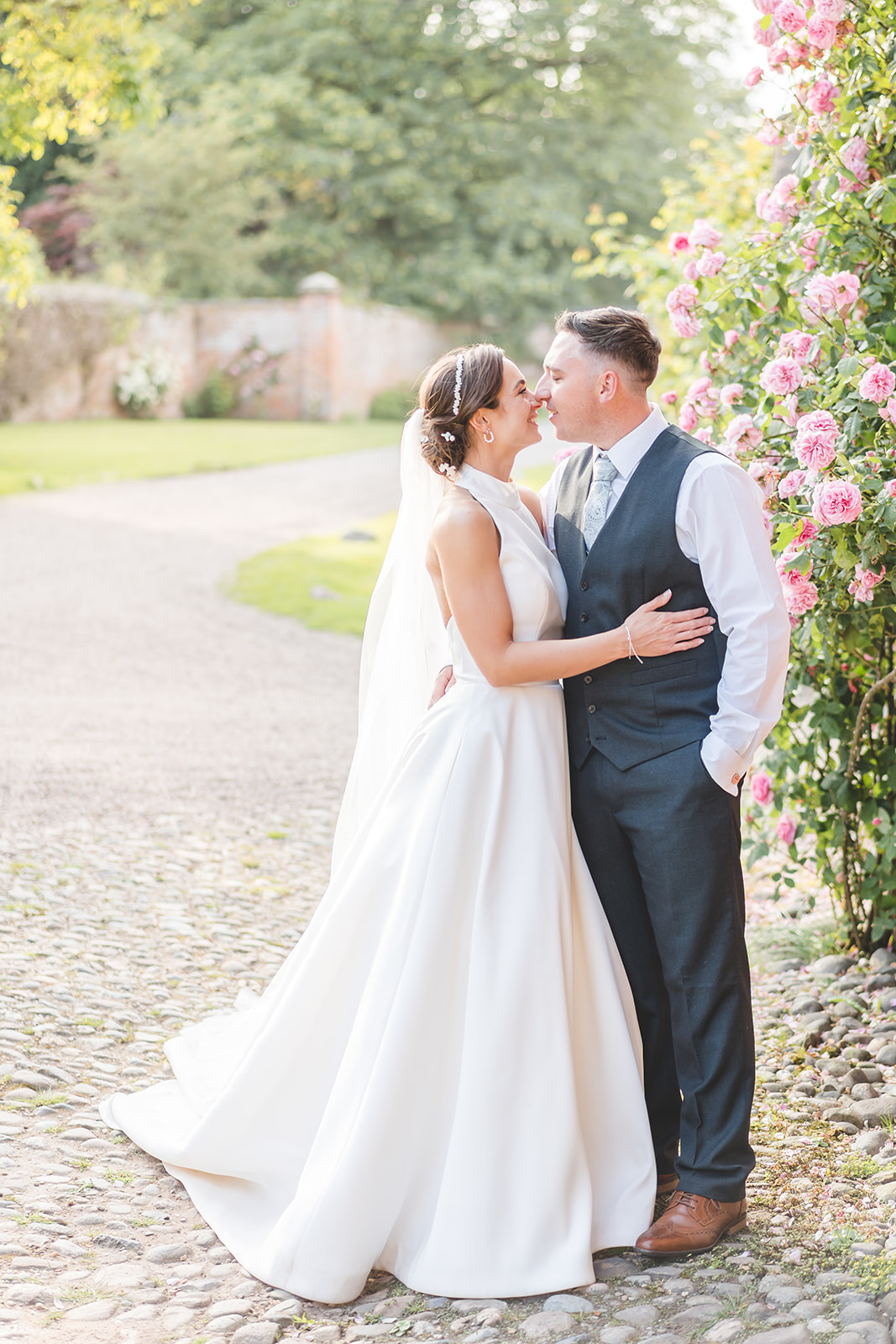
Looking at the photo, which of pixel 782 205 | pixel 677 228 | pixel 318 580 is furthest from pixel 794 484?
pixel 318 580

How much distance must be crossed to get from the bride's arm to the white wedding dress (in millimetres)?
74

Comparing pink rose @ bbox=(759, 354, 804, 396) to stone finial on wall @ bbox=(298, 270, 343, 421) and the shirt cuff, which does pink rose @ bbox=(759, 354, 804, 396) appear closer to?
the shirt cuff

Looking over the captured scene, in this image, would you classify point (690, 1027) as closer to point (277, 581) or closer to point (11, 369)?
point (277, 581)

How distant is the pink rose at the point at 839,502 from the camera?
3.03 meters

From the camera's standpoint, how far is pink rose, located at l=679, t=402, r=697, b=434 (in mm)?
4027

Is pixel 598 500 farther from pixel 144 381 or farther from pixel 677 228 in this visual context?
pixel 144 381

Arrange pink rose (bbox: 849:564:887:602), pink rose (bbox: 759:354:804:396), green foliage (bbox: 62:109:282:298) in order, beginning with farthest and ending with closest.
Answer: green foliage (bbox: 62:109:282:298) → pink rose (bbox: 759:354:804:396) → pink rose (bbox: 849:564:887:602)

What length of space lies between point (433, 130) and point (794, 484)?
99.3 feet

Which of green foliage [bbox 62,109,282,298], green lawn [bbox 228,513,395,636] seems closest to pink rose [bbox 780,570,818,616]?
green lawn [bbox 228,513,395,636]

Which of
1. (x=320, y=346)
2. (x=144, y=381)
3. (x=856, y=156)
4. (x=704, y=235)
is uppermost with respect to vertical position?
(x=320, y=346)

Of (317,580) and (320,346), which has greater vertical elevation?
(320,346)

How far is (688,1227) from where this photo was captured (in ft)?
9.45

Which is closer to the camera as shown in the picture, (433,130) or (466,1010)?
(466,1010)

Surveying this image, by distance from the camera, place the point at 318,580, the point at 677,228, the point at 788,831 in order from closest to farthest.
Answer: the point at 788,831
the point at 677,228
the point at 318,580
